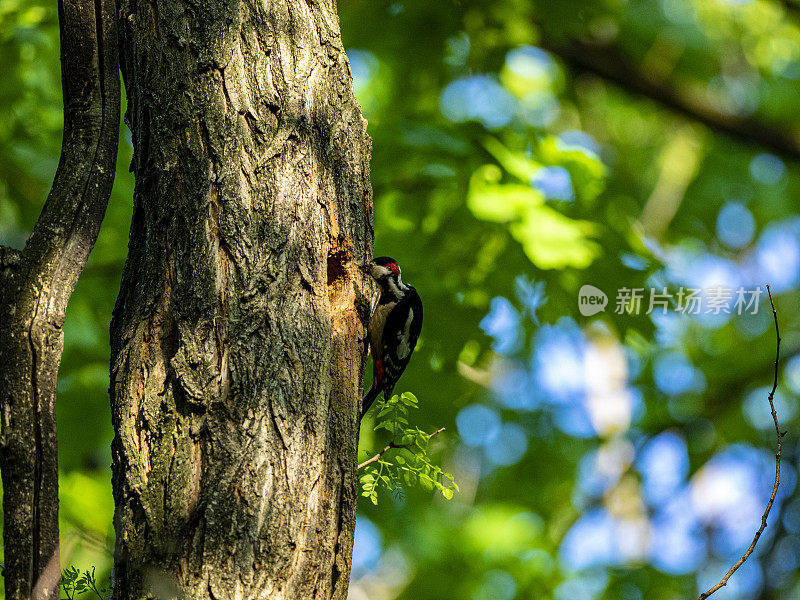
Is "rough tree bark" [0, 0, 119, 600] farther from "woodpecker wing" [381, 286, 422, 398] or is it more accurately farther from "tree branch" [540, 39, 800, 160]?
"tree branch" [540, 39, 800, 160]

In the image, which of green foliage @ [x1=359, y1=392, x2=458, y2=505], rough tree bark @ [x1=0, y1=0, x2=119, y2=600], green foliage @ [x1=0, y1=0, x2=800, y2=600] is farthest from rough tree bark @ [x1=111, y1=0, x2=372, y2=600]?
green foliage @ [x1=0, y1=0, x2=800, y2=600]

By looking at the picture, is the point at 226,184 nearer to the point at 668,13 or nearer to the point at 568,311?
the point at 568,311

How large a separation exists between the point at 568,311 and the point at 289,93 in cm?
254

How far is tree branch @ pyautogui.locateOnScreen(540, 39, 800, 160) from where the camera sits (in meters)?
5.71

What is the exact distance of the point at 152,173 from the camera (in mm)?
1890

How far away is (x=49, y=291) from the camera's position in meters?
1.76

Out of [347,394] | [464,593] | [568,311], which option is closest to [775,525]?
[568,311]

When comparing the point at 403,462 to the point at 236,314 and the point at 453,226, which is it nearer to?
the point at 236,314

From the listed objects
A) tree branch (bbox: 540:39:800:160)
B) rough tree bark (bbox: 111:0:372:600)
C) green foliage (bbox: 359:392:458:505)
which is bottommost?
green foliage (bbox: 359:392:458:505)

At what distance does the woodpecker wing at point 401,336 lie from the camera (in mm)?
3859

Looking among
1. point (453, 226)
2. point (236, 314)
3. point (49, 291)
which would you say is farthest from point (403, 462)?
point (453, 226)

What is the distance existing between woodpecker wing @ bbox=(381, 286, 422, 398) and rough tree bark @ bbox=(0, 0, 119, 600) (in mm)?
2178

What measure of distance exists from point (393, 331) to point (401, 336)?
0.07 meters

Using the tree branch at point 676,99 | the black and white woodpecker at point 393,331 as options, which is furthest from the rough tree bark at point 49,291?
the tree branch at point 676,99
